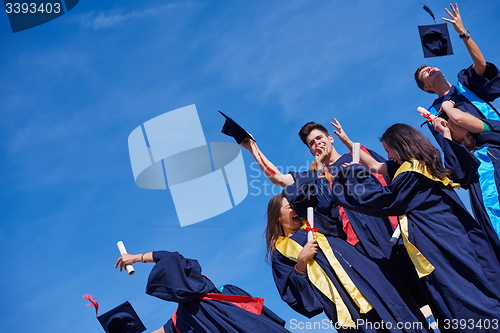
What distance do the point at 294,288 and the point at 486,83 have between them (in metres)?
2.69

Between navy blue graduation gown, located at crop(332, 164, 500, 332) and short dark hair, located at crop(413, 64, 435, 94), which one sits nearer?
navy blue graduation gown, located at crop(332, 164, 500, 332)

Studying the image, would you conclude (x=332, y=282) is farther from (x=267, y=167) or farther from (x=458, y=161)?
(x=267, y=167)

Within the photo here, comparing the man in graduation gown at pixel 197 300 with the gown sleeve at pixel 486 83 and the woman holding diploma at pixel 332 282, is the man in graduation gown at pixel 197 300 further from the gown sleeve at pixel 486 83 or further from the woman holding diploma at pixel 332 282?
the gown sleeve at pixel 486 83

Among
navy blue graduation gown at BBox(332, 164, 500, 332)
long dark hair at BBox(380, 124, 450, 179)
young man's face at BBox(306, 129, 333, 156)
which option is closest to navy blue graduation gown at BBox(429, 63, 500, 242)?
long dark hair at BBox(380, 124, 450, 179)

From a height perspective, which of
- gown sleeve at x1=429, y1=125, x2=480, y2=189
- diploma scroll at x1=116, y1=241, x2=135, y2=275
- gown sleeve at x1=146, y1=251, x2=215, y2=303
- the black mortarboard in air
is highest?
the black mortarboard in air

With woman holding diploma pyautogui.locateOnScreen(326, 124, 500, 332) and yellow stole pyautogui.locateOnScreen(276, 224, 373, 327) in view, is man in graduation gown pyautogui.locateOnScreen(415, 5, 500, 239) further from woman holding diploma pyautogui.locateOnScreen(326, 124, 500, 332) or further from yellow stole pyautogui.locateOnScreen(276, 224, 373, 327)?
yellow stole pyautogui.locateOnScreen(276, 224, 373, 327)

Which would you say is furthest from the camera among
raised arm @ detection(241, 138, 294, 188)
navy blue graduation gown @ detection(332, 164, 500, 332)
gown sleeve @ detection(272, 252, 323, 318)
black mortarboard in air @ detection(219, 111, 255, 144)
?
black mortarboard in air @ detection(219, 111, 255, 144)

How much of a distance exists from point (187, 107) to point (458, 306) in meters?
4.78

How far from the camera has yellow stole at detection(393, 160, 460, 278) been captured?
4.32 metres

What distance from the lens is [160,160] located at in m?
7.70

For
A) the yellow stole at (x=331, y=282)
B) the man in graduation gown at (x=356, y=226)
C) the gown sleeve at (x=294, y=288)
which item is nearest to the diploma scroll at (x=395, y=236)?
the man in graduation gown at (x=356, y=226)

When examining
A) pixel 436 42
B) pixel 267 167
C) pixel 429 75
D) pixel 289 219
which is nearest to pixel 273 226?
pixel 289 219

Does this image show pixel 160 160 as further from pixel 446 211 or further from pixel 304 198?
pixel 446 211

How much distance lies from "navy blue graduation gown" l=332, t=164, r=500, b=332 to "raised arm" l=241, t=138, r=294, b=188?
125 cm
